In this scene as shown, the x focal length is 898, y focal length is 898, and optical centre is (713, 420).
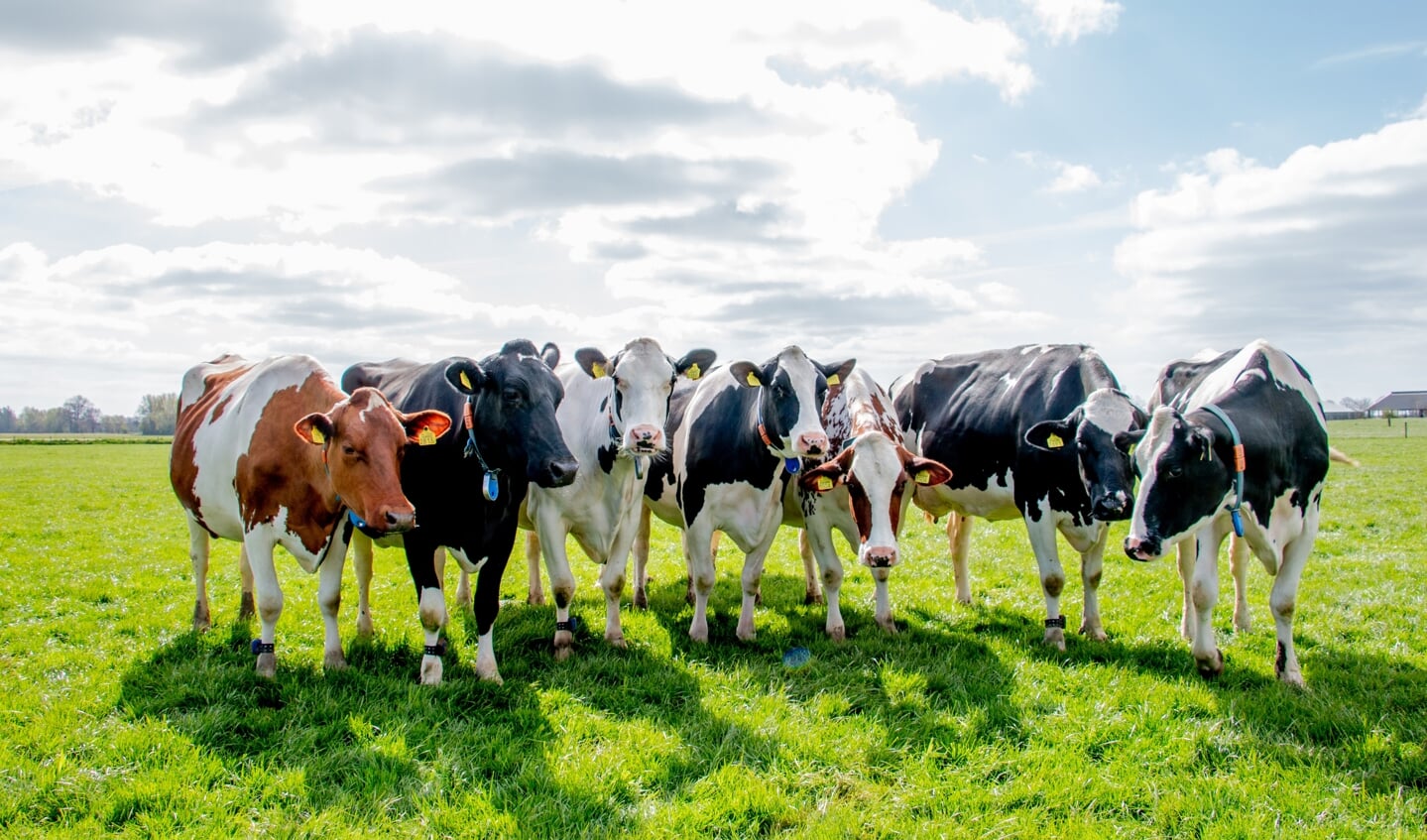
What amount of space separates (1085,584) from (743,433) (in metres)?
3.42

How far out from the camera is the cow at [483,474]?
21.1 ft

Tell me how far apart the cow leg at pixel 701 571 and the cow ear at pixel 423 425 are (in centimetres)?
268

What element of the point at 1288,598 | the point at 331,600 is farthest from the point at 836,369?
the point at 331,600

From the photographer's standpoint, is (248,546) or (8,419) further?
(8,419)

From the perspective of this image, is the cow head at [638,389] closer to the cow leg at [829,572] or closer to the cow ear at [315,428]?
the cow leg at [829,572]

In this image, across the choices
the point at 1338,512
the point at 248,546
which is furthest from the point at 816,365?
the point at 1338,512

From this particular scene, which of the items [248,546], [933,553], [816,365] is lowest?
[933,553]

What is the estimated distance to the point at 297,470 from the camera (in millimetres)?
6516

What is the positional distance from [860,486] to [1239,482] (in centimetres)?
269

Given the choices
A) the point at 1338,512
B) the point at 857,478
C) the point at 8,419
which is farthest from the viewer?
the point at 8,419

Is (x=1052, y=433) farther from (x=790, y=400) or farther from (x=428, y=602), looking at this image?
(x=428, y=602)

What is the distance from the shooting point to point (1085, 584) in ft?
26.9

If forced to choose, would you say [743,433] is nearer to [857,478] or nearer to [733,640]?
[857,478]

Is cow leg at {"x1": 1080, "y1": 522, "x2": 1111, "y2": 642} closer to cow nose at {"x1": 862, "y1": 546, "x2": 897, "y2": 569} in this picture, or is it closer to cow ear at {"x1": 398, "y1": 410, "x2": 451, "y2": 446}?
cow nose at {"x1": 862, "y1": 546, "x2": 897, "y2": 569}
